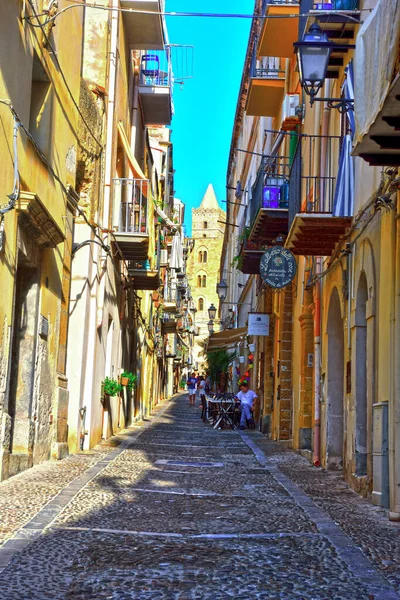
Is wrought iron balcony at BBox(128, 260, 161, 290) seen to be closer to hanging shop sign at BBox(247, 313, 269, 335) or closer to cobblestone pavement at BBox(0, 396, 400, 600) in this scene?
hanging shop sign at BBox(247, 313, 269, 335)

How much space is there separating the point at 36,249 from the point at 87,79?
6.78m

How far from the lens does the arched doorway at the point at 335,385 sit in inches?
541

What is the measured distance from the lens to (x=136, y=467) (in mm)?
12406

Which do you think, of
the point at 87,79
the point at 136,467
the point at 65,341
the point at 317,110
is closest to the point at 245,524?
→ the point at 136,467

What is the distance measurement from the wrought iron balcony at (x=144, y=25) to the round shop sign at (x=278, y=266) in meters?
5.99

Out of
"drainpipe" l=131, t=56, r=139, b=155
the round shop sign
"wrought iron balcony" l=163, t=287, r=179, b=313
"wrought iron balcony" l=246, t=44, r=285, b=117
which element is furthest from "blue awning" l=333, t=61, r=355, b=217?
"wrought iron balcony" l=163, t=287, r=179, b=313

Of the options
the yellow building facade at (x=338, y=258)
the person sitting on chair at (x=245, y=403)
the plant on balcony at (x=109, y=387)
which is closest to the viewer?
the yellow building facade at (x=338, y=258)

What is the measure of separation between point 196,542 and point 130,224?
13237 mm

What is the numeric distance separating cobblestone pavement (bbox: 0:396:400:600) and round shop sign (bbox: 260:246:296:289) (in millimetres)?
5333

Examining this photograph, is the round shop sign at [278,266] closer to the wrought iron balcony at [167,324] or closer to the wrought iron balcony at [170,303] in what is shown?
the wrought iron balcony at [170,303]

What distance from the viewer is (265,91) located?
74.5 feet

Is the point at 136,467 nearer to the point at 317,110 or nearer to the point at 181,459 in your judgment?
the point at 181,459

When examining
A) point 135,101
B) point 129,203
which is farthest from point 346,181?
point 135,101

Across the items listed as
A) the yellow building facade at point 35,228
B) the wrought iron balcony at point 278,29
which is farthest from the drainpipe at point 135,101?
the yellow building facade at point 35,228
